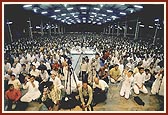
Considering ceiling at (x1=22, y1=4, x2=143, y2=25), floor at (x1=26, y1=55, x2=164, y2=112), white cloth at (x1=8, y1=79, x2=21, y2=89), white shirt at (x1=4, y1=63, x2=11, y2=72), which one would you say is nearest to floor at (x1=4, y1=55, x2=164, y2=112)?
floor at (x1=26, y1=55, x2=164, y2=112)

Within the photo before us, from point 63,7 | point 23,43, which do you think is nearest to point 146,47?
point 63,7

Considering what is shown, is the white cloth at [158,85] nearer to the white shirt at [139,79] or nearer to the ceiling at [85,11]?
the white shirt at [139,79]

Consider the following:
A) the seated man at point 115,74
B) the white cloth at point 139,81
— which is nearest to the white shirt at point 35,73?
the seated man at point 115,74

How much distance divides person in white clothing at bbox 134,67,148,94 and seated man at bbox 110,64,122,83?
6.7 inches

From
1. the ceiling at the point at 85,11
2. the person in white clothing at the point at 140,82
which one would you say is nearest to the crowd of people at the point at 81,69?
the person in white clothing at the point at 140,82

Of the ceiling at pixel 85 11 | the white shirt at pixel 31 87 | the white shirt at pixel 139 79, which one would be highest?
the ceiling at pixel 85 11

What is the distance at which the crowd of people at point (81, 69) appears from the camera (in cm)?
383

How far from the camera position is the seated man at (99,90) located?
12.5ft

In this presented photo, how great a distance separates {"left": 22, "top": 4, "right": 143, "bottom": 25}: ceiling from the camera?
3779 mm

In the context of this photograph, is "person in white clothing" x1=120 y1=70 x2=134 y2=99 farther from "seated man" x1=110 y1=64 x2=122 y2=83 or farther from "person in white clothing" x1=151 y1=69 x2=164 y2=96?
"person in white clothing" x1=151 y1=69 x2=164 y2=96

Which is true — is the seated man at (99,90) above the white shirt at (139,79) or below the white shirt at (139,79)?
below

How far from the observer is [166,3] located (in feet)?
12.3

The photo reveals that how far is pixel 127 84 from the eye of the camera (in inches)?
151

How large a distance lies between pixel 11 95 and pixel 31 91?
8.4 inches
